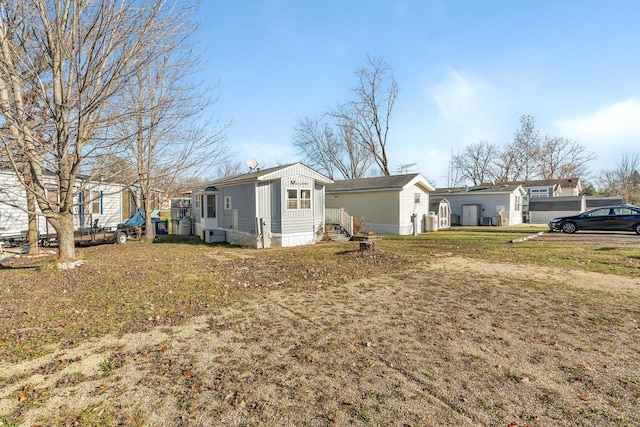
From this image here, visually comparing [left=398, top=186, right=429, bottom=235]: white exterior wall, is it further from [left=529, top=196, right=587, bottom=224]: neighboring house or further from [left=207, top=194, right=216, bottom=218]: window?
[left=529, top=196, right=587, bottom=224]: neighboring house

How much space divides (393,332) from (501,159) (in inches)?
2045

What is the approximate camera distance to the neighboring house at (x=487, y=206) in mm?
26734

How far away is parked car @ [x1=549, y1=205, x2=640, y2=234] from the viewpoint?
17531 millimetres

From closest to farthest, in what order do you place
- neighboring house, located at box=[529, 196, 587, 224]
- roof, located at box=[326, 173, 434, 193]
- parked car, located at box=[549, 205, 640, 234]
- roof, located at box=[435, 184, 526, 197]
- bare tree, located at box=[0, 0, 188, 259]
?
bare tree, located at box=[0, 0, 188, 259] < parked car, located at box=[549, 205, 640, 234] < roof, located at box=[326, 173, 434, 193] < roof, located at box=[435, 184, 526, 197] < neighboring house, located at box=[529, 196, 587, 224]

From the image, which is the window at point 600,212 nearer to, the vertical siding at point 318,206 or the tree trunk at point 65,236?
the vertical siding at point 318,206

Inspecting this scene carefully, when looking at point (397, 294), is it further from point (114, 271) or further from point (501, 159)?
point (501, 159)

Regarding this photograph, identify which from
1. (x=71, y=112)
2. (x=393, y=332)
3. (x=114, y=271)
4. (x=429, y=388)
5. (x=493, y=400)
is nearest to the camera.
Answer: (x=493, y=400)

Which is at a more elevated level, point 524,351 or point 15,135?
point 15,135

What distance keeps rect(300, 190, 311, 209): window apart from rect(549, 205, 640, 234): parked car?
1540 cm

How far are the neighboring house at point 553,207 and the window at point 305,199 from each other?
83.6 feet

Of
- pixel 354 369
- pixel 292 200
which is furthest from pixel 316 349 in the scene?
pixel 292 200

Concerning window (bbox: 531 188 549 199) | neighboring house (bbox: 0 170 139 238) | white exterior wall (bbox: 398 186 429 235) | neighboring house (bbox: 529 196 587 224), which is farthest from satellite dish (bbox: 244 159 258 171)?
window (bbox: 531 188 549 199)

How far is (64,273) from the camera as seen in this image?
26.0ft

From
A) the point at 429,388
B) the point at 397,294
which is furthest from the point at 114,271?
the point at 429,388
